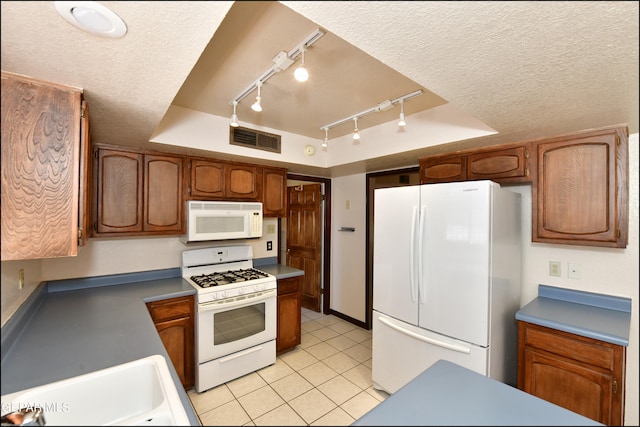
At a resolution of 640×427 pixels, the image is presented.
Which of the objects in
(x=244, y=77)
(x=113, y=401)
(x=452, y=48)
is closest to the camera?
(x=113, y=401)

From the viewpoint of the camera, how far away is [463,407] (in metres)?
0.68

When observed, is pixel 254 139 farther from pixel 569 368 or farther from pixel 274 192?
pixel 569 368

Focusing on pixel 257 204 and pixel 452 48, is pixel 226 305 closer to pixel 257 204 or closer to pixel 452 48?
pixel 257 204

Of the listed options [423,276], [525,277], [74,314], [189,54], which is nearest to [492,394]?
[423,276]

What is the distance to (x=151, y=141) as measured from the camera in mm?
1880

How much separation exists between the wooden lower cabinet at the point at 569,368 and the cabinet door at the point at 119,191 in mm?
2711

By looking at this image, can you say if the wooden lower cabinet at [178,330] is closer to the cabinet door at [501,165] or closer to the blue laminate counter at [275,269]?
the blue laminate counter at [275,269]

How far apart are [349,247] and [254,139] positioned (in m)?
1.78

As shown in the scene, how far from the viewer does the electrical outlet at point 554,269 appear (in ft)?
5.58

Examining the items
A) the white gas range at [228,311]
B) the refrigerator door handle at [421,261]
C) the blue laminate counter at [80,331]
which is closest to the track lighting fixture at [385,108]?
the refrigerator door handle at [421,261]

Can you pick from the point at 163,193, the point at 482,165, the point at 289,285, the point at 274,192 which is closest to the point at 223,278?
the point at 289,285

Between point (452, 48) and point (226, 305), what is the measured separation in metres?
1.79

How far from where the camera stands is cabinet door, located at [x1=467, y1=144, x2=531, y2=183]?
1.74 m

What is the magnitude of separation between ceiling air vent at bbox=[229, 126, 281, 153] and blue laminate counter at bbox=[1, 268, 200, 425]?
124 centimetres
